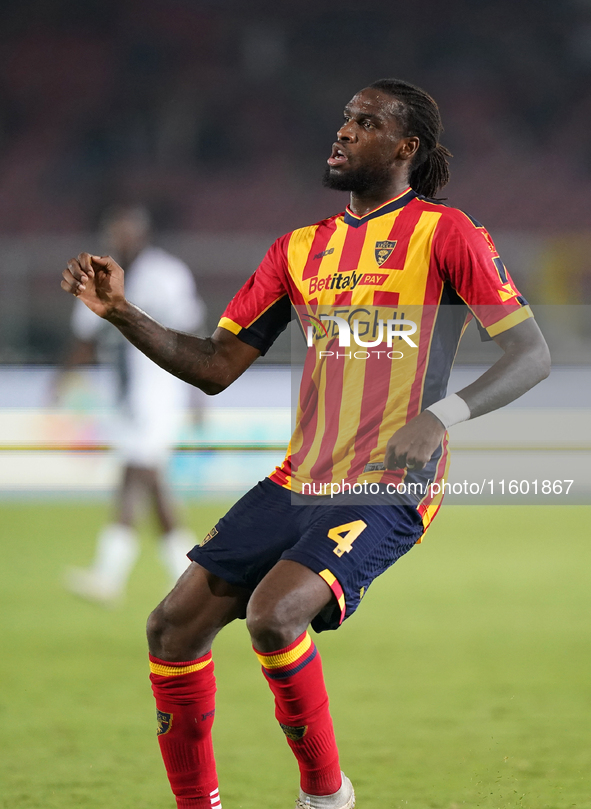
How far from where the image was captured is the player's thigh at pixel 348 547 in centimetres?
227

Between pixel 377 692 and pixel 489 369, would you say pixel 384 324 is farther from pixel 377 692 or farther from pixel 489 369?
pixel 377 692

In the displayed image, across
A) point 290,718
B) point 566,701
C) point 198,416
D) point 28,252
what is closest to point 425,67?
point 28,252

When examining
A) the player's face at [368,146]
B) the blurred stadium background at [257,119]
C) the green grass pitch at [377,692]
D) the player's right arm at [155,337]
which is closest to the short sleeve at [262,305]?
the player's right arm at [155,337]

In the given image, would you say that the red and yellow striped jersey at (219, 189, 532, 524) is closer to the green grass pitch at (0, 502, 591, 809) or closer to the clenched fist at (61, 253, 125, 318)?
the clenched fist at (61, 253, 125, 318)

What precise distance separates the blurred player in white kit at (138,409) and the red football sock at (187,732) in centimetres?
239

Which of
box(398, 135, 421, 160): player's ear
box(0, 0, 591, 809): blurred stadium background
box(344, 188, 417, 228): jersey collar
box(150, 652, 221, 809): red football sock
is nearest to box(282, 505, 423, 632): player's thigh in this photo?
box(150, 652, 221, 809): red football sock

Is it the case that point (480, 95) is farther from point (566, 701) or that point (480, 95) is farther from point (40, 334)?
point (566, 701)

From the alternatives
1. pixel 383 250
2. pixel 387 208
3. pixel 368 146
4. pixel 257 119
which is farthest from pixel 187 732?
pixel 257 119

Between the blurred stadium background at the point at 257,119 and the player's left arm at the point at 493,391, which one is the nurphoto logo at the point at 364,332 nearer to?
the player's left arm at the point at 493,391

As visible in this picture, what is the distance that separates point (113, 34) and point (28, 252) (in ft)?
17.3

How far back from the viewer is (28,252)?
350 inches

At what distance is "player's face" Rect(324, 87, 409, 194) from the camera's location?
2.59m

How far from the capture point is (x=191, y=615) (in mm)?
2395

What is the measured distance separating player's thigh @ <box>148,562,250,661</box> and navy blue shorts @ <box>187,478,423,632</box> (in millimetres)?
32
